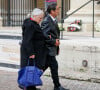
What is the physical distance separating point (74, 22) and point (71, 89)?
5.24m

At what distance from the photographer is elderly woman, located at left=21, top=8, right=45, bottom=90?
5934 millimetres

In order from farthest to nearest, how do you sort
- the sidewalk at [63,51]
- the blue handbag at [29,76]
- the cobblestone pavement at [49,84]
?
the sidewalk at [63,51], the cobblestone pavement at [49,84], the blue handbag at [29,76]

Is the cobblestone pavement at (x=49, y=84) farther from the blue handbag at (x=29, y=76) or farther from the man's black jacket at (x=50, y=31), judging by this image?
the blue handbag at (x=29, y=76)

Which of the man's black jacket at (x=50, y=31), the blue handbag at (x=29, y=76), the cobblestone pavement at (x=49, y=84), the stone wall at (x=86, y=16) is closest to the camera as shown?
the blue handbag at (x=29, y=76)

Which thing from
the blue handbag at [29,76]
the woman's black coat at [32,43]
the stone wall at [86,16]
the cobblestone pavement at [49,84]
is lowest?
the cobblestone pavement at [49,84]

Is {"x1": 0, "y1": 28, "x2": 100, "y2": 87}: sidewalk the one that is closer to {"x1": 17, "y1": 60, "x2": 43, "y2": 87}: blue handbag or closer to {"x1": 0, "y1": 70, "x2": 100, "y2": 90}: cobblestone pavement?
{"x1": 0, "y1": 70, "x2": 100, "y2": 90}: cobblestone pavement

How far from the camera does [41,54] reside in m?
6.15

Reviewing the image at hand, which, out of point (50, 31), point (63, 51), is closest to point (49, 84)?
point (63, 51)

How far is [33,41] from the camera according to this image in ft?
19.9

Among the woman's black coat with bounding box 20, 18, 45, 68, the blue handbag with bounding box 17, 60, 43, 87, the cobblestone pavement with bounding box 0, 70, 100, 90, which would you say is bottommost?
the cobblestone pavement with bounding box 0, 70, 100, 90

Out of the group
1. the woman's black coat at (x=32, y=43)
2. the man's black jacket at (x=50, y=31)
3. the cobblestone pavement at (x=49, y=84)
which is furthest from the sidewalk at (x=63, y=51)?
the woman's black coat at (x=32, y=43)

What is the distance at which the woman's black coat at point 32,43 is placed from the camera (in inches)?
233

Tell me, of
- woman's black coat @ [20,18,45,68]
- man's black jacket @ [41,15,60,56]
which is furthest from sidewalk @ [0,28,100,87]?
woman's black coat @ [20,18,45,68]

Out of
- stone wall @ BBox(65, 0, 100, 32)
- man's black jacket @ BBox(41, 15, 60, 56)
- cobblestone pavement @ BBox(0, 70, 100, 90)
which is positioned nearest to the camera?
man's black jacket @ BBox(41, 15, 60, 56)
